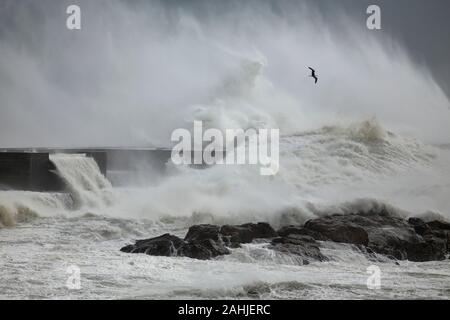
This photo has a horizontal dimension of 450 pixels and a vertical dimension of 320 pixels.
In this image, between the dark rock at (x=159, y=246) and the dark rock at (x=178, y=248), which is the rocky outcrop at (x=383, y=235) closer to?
the dark rock at (x=178, y=248)

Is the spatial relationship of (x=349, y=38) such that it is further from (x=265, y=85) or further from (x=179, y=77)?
(x=179, y=77)

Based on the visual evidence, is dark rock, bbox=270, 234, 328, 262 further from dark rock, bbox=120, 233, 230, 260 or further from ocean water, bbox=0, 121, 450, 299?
dark rock, bbox=120, 233, 230, 260

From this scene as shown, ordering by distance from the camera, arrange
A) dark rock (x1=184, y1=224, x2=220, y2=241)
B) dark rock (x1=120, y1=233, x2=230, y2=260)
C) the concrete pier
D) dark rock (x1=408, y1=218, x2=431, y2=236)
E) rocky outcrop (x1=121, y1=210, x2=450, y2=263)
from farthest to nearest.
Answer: the concrete pier
dark rock (x1=408, y1=218, x2=431, y2=236)
dark rock (x1=184, y1=224, x2=220, y2=241)
rocky outcrop (x1=121, y1=210, x2=450, y2=263)
dark rock (x1=120, y1=233, x2=230, y2=260)

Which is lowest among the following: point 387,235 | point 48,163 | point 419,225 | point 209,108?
point 387,235

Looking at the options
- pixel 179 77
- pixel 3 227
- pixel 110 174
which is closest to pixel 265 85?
pixel 179 77

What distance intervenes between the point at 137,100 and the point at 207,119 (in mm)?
979

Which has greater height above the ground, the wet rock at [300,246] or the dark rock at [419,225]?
the dark rock at [419,225]

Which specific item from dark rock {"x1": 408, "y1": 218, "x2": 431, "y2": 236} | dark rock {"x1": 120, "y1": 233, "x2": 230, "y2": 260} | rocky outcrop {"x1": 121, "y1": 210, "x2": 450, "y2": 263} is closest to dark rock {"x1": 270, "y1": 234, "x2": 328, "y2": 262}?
rocky outcrop {"x1": 121, "y1": 210, "x2": 450, "y2": 263}

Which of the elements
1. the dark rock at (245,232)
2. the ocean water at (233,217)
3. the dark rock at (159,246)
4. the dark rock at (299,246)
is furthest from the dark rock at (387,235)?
the dark rock at (159,246)

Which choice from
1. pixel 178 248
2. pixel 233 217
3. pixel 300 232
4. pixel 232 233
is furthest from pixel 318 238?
pixel 178 248

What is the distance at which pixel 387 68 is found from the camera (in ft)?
27.3

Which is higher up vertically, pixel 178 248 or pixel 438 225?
pixel 438 225

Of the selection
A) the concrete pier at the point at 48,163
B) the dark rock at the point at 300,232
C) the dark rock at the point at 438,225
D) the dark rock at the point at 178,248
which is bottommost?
the dark rock at the point at 178,248

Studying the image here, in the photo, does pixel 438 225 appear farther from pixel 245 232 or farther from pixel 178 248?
pixel 178 248
